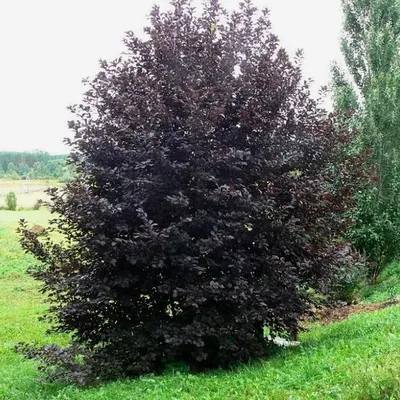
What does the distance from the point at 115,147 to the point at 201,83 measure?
1.62 meters

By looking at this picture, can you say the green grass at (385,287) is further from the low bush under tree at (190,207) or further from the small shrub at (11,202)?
the small shrub at (11,202)

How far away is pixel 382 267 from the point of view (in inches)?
682

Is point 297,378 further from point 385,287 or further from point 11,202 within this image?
point 11,202

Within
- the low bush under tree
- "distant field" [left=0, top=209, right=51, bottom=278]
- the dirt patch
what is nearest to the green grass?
the dirt patch

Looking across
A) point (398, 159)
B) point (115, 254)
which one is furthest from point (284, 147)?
point (398, 159)

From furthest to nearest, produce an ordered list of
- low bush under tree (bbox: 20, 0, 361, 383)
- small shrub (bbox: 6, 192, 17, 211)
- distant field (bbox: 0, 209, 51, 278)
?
small shrub (bbox: 6, 192, 17, 211) < distant field (bbox: 0, 209, 51, 278) < low bush under tree (bbox: 20, 0, 361, 383)

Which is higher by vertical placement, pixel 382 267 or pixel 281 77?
pixel 281 77

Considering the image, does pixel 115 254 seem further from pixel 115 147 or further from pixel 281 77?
pixel 281 77

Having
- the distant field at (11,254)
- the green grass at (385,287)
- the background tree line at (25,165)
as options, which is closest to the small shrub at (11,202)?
the distant field at (11,254)

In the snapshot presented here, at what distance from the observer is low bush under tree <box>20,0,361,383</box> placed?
6.90m

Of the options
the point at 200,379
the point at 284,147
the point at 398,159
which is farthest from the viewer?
the point at 398,159

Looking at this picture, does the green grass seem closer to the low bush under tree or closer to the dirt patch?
the dirt patch

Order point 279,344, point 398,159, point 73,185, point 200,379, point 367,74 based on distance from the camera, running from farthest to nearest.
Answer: point 367,74
point 398,159
point 279,344
point 73,185
point 200,379

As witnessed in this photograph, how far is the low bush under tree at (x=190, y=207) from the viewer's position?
6.90m
